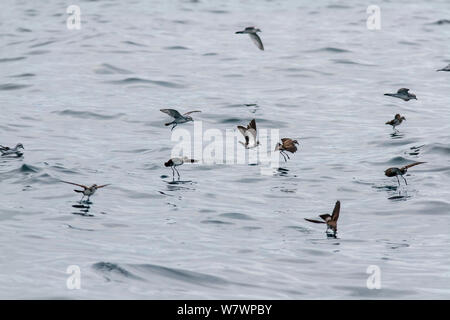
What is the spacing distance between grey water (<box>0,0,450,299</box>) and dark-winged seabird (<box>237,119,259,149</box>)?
1.92ft

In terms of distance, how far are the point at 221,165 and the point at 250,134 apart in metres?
0.89

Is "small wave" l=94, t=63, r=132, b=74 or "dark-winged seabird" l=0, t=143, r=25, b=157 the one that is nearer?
"dark-winged seabird" l=0, t=143, r=25, b=157

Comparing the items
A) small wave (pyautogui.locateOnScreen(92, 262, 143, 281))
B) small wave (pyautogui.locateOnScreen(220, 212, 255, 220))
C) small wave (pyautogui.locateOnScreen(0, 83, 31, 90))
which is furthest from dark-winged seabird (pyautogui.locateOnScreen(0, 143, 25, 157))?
small wave (pyautogui.locateOnScreen(0, 83, 31, 90))

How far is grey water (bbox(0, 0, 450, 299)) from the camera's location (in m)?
13.8

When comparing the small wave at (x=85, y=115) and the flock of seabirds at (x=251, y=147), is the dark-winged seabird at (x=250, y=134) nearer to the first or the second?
the flock of seabirds at (x=251, y=147)

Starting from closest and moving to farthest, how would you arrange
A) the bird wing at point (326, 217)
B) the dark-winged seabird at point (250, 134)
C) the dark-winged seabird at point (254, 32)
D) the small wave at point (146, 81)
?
the bird wing at point (326, 217)
the dark-winged seabird at point (250, 134)
the dark-winged seabird at point (254, 32)
the small wave at point (146, 81)

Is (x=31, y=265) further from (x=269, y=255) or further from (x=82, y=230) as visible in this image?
(x=269, y=255)

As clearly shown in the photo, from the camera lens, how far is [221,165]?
2019 cm

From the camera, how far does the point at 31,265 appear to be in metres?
13.8

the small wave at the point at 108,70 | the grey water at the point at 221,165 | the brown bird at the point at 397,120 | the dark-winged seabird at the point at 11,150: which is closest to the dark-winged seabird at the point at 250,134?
the grey water at the point at 221,165

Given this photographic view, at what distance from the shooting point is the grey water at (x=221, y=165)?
45.1ft

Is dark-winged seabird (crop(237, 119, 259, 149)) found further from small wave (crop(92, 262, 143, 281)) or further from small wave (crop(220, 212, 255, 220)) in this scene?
small wave (crop(92, 262, 143, 281))

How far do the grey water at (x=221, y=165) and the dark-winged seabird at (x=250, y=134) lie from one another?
23.0 inches

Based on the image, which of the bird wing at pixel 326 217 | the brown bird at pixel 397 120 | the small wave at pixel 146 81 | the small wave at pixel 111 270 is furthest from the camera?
the small wave at pixel 146 81
